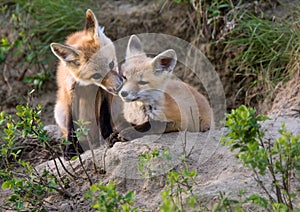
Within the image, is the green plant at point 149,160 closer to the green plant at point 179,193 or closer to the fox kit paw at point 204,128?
the green plant at point 179,193

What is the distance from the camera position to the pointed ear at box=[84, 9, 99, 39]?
6.20m

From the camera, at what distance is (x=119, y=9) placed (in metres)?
8.45

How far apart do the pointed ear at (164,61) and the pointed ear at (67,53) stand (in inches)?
33.4

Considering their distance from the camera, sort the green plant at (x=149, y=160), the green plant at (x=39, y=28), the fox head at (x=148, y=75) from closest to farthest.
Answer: the green plant at (x=149, y=160), the fox head at (x=148, y=75), the green plant at (x=39, y=28)

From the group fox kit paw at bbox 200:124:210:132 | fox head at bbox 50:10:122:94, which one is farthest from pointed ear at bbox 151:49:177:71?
fox kit paw at bbox 200:124:210:132

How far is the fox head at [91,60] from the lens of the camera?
5.93 meters

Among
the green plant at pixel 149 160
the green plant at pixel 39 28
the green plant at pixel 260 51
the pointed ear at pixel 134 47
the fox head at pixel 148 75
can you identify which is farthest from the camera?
the green plant at pixel 39 28

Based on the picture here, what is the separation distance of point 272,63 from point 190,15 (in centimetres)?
156

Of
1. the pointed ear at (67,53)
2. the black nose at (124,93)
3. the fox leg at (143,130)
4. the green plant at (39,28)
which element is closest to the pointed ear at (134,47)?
the pointed ear at (67,53)

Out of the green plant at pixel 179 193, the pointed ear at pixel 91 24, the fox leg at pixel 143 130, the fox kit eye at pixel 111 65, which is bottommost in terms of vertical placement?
the fox leg at pixel 143 130

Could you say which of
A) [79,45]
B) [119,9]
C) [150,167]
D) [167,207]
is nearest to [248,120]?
[167,207]

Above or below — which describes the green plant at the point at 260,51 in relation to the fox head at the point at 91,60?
below

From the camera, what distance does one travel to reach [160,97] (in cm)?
574

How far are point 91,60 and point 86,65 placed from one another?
79 mm
